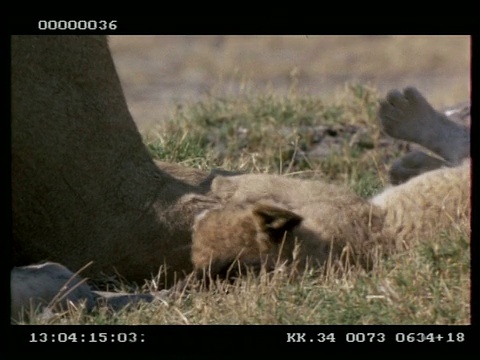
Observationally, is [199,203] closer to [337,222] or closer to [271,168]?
[337,222]

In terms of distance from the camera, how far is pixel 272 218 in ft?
17.3

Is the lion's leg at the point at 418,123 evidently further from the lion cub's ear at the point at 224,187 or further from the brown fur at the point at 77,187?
the brown fur at the point at 77,187

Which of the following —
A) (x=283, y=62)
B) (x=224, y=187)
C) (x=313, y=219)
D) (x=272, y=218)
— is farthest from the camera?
(x=283, y=62)

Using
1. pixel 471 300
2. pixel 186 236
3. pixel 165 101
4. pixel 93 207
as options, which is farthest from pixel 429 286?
pixel 165 101

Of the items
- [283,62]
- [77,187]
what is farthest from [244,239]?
[283,62]

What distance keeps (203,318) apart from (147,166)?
2.96 feet

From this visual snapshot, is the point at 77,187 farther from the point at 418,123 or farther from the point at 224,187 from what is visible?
the point at 418,123

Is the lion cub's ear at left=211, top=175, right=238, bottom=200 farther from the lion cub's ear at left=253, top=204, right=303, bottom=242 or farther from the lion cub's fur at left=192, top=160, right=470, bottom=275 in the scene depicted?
the lion cub's ear at left=253, top=204, right=303, bottom=242

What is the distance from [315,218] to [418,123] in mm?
1463

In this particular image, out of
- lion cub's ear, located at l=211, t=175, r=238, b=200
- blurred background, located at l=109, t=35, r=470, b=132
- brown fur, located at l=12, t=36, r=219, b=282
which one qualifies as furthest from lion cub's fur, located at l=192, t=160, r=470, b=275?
blurred background, located at l=109, t=35, r=470, b=132

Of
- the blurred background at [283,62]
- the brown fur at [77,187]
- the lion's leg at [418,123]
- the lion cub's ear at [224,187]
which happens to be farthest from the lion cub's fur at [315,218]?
the blurred background at [283,62]

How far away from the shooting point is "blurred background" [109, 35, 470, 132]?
17.8m

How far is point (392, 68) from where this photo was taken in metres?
19.0
